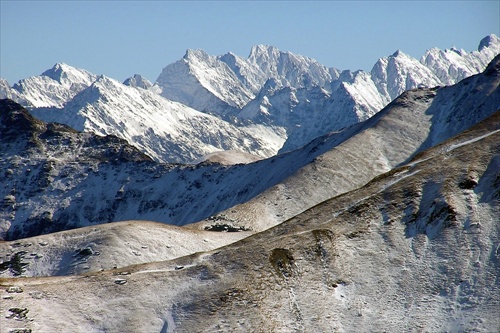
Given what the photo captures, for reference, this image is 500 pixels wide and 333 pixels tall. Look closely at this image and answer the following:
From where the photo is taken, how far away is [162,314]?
202 feet

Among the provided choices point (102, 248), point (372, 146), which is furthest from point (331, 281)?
point (372, 146)

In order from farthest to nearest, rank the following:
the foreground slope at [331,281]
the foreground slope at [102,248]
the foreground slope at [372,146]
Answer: the foreground slope at [372,146], the foreground slope at [102,248], the foreground slope at [331,281]

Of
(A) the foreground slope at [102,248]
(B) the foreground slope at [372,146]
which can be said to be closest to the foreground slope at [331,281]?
(A) the foreground slope at [102,248]

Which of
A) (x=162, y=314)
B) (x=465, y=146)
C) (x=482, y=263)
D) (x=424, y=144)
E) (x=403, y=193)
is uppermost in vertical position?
(x=424, y=144)

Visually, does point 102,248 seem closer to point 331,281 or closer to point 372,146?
point 331,281

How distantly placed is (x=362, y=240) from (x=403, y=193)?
9.98 metres

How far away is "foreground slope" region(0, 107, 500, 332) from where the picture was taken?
59469mm

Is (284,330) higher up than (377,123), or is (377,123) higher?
(377,123)

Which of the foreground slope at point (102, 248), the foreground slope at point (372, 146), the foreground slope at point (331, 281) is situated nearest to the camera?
the foreground slope at point (331, 281)

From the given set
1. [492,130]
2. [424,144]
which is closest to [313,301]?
[492,130]

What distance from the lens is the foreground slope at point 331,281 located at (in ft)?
195

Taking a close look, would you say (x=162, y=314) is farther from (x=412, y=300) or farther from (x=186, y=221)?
(x=186, y=221)

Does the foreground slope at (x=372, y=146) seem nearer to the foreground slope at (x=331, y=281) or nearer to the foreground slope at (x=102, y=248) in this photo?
the foreground slope at (x=102, y=248)

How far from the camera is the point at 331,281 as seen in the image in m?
65.4
